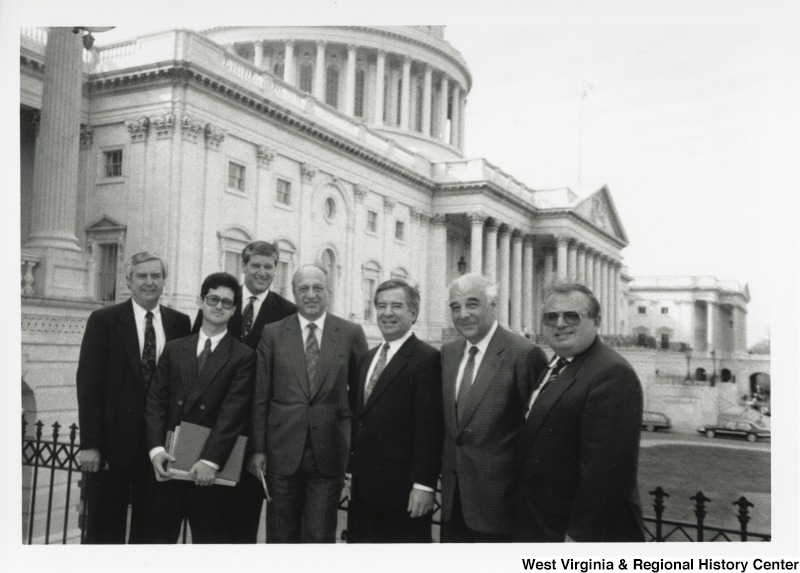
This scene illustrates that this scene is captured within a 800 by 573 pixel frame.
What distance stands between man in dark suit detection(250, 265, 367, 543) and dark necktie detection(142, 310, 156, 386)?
3.46 feet

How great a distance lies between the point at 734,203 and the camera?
828 cm

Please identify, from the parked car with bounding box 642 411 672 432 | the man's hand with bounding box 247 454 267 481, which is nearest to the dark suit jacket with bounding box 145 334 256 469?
the man's hand with bounding box 247 454 267 481

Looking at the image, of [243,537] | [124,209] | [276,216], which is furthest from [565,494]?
[276,216]

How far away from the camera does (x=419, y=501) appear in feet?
17.0

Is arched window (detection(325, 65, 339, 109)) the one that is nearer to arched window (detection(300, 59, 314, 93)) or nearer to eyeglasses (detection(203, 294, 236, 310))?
arched window (detection(300, 59, 314, 93))

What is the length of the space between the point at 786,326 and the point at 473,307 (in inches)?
153

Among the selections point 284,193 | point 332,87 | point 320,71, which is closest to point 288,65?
point 320,71

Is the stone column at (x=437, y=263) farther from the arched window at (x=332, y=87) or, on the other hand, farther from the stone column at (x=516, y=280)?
the arched window at (x=332, y=87)

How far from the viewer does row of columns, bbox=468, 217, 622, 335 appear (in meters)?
33.3

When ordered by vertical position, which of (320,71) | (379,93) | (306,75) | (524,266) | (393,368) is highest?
(379,93)

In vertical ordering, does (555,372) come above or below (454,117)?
below

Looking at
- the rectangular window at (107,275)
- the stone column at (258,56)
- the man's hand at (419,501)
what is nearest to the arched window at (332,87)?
the stone column at (258,56)

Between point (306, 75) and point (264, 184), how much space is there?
11081 millimetres

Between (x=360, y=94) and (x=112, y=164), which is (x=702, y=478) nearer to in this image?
(x=112, y=164)
